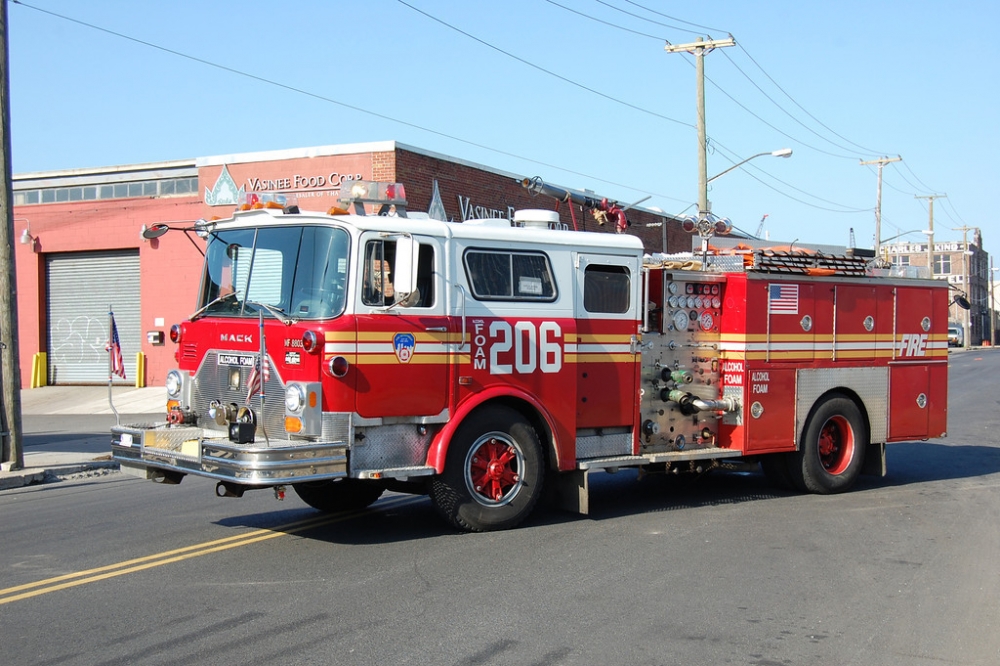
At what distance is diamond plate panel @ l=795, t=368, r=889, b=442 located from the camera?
11000 millimetres

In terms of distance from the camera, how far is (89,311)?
26859 millimetres

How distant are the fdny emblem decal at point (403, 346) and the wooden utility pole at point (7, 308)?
753 centimetres

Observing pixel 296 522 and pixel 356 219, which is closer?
pixel 356 219

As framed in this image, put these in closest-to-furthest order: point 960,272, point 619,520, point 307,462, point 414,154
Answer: point 307,462
point 619,520
point 414,154
point 960,272

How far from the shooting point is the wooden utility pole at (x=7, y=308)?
522 inches

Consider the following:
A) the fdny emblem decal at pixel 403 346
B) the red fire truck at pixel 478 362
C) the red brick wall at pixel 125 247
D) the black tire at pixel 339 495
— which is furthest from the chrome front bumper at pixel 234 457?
the red brick wall at pixel 125 247

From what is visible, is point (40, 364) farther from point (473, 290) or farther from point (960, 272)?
point (960, 272)

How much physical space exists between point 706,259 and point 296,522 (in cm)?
503

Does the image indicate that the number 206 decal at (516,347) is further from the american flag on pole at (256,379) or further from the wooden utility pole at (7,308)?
the wooden utility pole at (7,308)

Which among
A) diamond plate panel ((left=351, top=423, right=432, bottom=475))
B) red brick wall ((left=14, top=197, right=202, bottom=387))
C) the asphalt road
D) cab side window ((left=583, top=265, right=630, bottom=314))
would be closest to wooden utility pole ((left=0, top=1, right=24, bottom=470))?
the asphalt road

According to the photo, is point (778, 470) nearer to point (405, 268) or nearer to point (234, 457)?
point (405, 268)

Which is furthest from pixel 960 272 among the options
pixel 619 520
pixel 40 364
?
pixel 619 520

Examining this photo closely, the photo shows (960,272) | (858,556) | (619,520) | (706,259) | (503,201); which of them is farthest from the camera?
(960,272)

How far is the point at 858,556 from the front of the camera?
8156 mm
